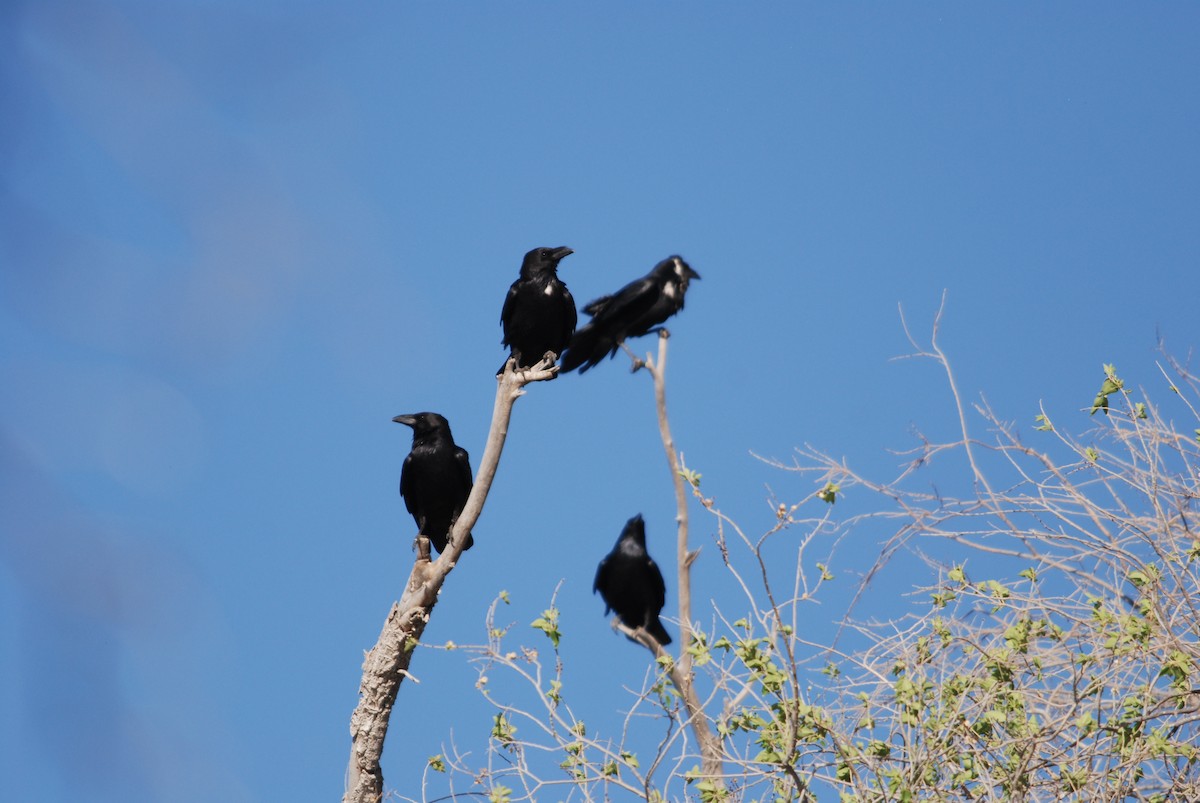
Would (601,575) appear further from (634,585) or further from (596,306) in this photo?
(596,306)

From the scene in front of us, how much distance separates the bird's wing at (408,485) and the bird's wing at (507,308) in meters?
1.12

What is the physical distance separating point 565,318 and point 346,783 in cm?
329

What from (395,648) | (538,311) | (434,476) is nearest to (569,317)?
(538,311)

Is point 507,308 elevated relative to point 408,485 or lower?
elevated

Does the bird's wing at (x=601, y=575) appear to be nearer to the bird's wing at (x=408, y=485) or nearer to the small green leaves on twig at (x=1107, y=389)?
the bird's wing at (x=408, y=485)

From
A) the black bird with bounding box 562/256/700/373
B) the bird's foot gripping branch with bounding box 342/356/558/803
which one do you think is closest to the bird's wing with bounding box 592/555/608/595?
→ the black bird with bounding box 562/256/700/373

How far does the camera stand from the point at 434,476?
26.0ft

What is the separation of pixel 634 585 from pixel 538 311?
2047 mm

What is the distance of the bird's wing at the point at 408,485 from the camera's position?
26.4 feet

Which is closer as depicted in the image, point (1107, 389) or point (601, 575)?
point (1107, 389)

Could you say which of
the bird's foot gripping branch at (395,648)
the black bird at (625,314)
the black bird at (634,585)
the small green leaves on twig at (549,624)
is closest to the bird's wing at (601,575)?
the black bird at (634,585)

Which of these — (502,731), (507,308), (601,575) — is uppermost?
(507,308)

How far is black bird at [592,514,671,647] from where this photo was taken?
915 cm

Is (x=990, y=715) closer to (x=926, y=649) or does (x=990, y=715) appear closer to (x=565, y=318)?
(x=926, y=649)
